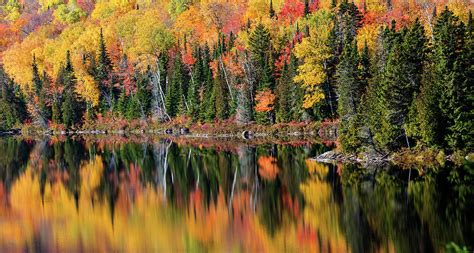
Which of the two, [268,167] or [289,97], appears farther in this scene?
[289,97]

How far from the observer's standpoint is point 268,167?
49.8 m

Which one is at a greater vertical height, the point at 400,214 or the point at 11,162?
the point at 11,162

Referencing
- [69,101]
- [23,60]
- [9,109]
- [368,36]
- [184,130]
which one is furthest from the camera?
[23,60]

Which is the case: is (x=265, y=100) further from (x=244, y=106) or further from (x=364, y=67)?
(x=364, y=67)

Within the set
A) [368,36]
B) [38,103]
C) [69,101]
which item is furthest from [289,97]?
[38,103]

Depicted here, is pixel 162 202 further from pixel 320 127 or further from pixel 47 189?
pixel 320 127

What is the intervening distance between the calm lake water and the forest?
22.3ft

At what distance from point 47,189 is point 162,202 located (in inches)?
449

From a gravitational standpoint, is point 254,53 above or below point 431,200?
above

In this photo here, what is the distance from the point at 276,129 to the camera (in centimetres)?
8581

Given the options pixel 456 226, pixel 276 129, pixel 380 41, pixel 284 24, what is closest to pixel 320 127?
pixel 276 129

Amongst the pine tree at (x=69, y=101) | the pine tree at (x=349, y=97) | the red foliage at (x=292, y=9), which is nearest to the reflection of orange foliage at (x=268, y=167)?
the pine tree at (x=349, y=97)

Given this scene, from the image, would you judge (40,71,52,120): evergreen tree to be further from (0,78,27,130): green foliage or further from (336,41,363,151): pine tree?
(336,41,363,151): pine tree

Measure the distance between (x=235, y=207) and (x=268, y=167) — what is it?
15.8 m
